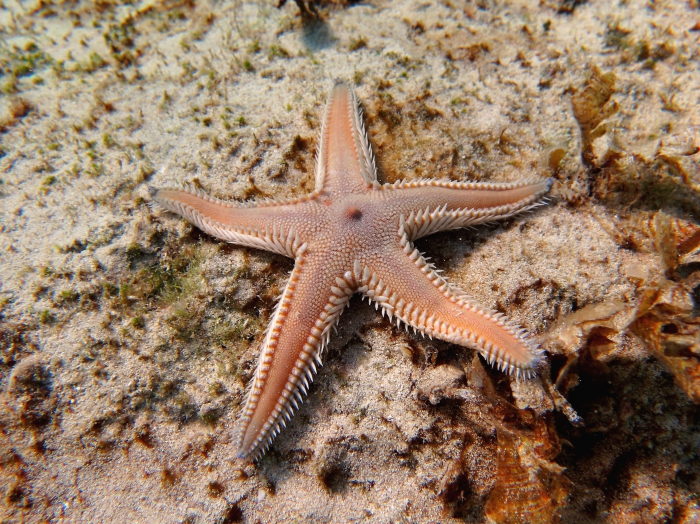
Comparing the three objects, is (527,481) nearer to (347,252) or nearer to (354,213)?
(347,252)

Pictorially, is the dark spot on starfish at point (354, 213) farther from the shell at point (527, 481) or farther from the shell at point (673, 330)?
the shell at point (673, 330)

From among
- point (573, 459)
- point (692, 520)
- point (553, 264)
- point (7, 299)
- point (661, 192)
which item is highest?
point (7, 299)

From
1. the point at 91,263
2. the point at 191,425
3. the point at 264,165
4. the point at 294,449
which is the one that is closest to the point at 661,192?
the point at 264,165

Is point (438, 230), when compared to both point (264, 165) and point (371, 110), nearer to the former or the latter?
point (371, 110)

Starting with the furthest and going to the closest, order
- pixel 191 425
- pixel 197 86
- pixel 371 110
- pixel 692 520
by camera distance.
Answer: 1. pixel 197 86
2. pixel 371 110
3. pixel 191 425
4. pixel 692 520

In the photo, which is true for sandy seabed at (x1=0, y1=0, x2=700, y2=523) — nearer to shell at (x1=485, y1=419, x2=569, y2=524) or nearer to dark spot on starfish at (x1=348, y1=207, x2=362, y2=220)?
shell at (x1=485, y1=419, x2=569, y2=524)

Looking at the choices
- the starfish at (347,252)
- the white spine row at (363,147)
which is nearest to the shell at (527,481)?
the starfish at (347,252)

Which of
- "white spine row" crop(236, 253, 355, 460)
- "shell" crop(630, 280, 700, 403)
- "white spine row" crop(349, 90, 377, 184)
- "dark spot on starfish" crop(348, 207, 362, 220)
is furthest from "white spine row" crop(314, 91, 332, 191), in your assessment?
"shell" crop(630, 280, 700, 403)
